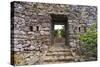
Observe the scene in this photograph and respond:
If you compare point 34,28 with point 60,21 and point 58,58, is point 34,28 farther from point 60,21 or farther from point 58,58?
point 58,58

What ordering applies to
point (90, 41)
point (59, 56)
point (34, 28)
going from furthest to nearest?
point (90, 41) → point (59, 56) → point (34, 28)

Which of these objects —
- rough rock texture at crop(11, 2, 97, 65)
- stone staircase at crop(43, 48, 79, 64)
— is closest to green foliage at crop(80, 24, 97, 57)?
rough rock texture at crop(11, 2, 97, 65)

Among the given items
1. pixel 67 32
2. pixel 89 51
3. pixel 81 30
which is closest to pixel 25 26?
pixel 67 32

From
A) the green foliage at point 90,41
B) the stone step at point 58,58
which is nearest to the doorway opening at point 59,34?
the stone step at point 58,58

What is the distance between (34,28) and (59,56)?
0.55 metres

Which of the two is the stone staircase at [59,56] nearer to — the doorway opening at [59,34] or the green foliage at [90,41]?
the doorway opening at [59,34]

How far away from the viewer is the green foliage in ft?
10.9

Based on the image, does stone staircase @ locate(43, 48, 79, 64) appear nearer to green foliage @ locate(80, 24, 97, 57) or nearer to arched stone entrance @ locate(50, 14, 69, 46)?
arched stone entrance @ locate(50, 14, 69, 46)

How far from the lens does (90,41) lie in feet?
11.0

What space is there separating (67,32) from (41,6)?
53 centimetres

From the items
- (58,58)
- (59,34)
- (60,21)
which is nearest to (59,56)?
(58,58)

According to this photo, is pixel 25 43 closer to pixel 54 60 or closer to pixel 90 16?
pixel 54 60

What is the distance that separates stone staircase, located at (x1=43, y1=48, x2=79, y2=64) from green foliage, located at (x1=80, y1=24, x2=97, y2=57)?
0.73ft

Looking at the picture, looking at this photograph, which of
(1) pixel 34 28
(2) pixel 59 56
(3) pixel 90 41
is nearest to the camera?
(1) pixel 34 28
